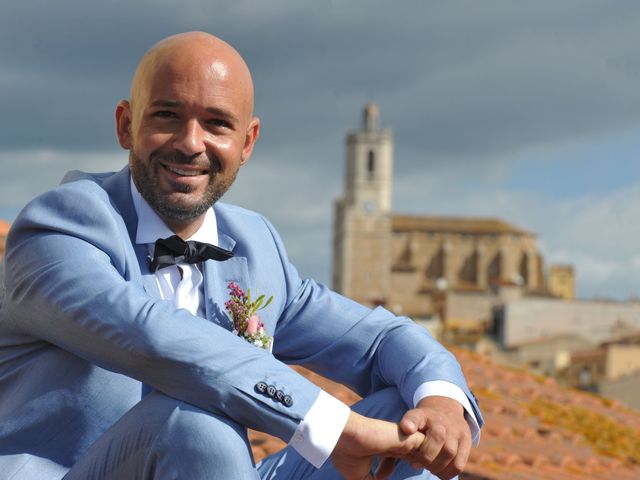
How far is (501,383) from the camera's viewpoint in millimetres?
6922

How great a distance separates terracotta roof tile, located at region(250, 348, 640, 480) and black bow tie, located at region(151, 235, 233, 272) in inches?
50.7

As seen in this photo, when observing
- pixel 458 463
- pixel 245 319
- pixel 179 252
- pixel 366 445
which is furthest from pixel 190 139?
pixel 458 463

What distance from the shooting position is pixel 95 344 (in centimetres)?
229

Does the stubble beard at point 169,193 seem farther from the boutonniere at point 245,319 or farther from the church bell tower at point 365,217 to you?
the church bell tower at point 365,217

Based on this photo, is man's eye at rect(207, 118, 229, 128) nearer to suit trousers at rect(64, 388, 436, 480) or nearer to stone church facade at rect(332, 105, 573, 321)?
suit trousers at rect(64, 388, 436, 480)

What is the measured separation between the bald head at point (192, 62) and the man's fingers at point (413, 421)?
757 mm

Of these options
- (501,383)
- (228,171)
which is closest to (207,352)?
(228,171)

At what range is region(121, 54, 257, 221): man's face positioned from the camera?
2449mm

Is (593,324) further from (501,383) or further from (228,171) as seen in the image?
(228,171)

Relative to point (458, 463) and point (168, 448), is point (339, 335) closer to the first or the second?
point (458, 463)

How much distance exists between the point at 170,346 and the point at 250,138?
→ 2.05 feet

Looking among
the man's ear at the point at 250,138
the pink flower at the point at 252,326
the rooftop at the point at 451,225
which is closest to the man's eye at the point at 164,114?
the man's ear at the point at 250,138

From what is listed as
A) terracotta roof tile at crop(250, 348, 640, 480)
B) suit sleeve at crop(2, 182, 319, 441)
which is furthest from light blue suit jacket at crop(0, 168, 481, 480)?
terracotta roof tile at crop(250, 348, 640, 480)

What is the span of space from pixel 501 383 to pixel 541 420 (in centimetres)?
110
